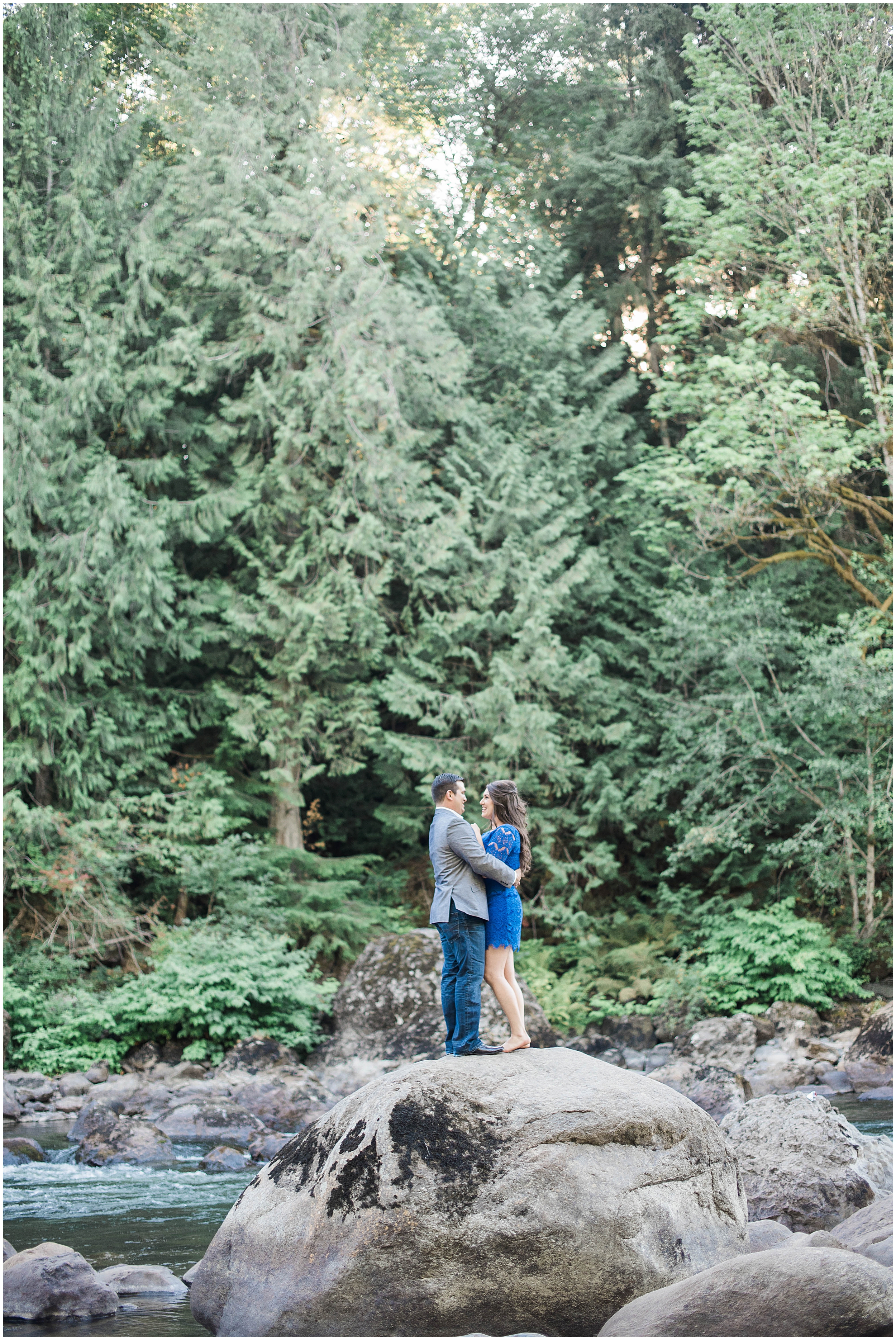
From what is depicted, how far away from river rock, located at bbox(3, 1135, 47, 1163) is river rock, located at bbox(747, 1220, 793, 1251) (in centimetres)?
635

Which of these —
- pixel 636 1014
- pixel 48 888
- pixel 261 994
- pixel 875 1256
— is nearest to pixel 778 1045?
pixel 636 1014

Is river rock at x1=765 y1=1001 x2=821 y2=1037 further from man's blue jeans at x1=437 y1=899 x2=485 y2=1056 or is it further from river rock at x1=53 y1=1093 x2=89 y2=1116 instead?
man's blue jeans at x1=437 y1=899 x2=485 y2=1056

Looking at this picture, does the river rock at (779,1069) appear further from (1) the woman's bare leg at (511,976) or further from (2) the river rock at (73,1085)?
(2) the river rock at (73,1085)

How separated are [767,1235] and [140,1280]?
346 cm

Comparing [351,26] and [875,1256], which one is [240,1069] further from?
[351,26]

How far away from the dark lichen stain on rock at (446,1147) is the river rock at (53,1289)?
5.91 ft

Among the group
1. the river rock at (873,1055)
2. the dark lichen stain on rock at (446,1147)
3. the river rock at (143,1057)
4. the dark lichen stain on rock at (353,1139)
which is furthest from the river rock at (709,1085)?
the river rock at (143,1057)

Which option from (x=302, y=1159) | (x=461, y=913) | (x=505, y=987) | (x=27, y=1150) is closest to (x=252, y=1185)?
(x=302, y=1159)

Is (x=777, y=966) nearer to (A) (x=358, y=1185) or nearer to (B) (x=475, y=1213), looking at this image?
(B) (x=475, y=1213)

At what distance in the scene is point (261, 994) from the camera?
13.9m

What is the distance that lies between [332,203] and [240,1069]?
1206 cm

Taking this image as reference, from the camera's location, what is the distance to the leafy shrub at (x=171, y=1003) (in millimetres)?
13586

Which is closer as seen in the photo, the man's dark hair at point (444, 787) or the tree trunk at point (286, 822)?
the man's dark hair at point (444, 787)

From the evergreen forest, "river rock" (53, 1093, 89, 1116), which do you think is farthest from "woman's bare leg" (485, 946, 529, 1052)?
the evergreen forest
